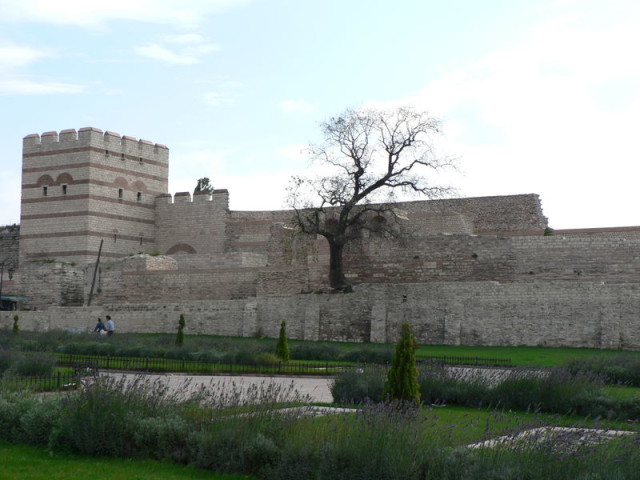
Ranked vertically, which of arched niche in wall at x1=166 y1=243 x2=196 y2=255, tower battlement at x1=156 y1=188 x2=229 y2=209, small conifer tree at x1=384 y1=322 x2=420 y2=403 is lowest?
small conifer tree at x1=384 y1=322 x2=420 y2=403

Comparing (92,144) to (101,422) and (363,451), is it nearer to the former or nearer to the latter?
(101,422)

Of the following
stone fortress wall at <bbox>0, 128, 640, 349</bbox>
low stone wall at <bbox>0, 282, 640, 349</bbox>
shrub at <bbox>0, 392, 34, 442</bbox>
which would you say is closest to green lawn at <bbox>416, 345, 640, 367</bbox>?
low stone wall at <bbox>0, 282, 640, 349</bbox>

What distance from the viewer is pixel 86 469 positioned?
9.05 meters

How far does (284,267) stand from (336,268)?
2649 millimetres

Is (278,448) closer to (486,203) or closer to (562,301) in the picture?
(562,301)

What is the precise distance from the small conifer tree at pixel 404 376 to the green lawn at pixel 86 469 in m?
4.04

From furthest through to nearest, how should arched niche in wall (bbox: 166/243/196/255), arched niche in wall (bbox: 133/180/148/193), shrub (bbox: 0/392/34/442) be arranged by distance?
1. arched niche in wall (bbox: 133/180/148/193)
2. arched niche in wall (bbox: 166/243/196/255)
3. shrub (bbox: 0/392/34/442)

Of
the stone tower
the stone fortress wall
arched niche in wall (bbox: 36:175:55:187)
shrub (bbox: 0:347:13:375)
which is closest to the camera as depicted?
shrub (bbox: 0:347:13:375)

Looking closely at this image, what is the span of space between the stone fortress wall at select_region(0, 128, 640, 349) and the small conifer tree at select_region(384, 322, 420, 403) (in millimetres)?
15962

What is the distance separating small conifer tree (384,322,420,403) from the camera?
40.6ft

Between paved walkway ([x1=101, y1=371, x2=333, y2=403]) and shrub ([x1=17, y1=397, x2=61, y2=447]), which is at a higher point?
shrub ([x1=17, y1=397, x2=61, y2=447])

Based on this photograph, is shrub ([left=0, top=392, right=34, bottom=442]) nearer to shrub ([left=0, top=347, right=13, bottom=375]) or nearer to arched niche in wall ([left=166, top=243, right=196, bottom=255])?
shrub ([left=0, top=347, right=13, bottom=375])

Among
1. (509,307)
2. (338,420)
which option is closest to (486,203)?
(509,307)

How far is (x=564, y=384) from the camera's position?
13812 mm
